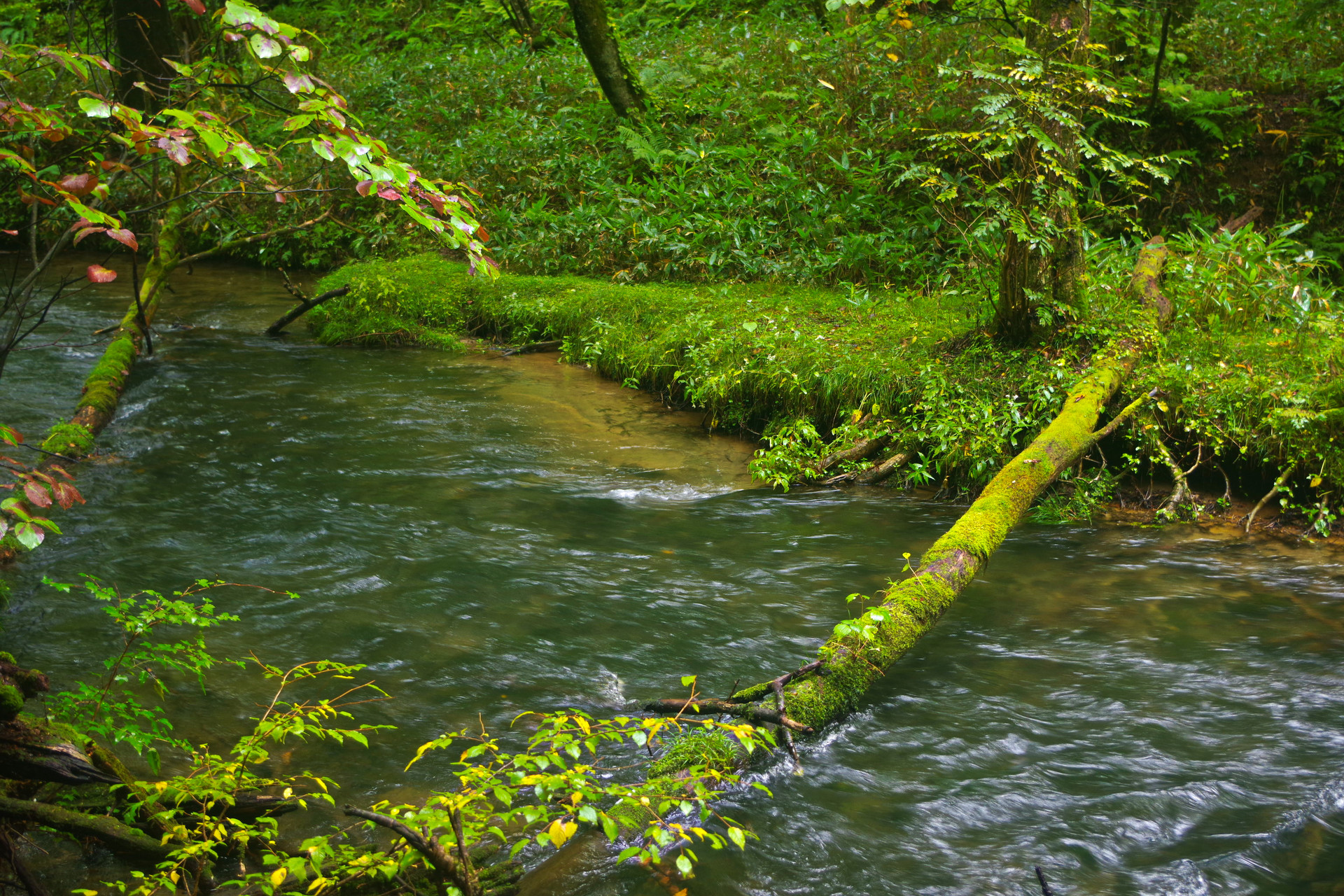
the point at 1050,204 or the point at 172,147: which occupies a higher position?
the point at 1050,204

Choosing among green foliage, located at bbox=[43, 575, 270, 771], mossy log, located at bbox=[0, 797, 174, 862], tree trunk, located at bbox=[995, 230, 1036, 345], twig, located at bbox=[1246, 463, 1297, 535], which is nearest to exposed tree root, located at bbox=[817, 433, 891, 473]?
tree trunk, located at bbox=[995, 230, 1036, 345]

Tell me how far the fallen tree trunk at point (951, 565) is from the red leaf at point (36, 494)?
7.16 feet

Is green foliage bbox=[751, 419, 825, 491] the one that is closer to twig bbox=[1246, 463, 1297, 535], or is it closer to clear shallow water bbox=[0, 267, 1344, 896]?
clear shallow water bbox=[0, 267, 1344, 896]

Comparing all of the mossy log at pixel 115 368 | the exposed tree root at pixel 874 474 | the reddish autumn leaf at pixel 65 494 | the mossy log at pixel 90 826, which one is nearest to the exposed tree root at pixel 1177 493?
the exposed tree root at pixel 874 474

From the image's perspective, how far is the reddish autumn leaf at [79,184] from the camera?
2.60 m

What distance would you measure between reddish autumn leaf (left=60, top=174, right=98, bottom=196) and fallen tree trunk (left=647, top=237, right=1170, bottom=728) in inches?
104

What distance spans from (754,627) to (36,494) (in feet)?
11.3

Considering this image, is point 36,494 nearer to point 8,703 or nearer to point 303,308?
point 8,703

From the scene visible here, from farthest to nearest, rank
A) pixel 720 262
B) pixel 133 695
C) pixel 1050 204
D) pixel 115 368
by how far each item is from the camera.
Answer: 1. pixel 720 262
2. pixel 115 368
3. pixel 1050 204
4. pixel 133 695

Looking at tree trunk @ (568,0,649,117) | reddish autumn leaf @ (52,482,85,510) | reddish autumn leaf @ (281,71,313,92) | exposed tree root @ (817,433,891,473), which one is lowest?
exposed tree root @ (817,433,891,473)

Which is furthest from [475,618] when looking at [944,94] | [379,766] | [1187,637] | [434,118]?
[434,118]

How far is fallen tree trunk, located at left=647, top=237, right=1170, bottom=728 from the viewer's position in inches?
147

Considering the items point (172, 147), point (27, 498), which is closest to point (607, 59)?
point (172, 147)

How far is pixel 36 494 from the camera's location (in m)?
2.51
